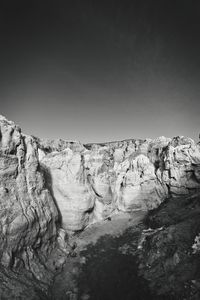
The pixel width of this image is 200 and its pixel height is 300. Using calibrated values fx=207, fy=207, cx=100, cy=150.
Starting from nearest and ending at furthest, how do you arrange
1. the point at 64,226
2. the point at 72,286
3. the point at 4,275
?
the point at 4,275 < the point at 72,286 < the point at 64,226

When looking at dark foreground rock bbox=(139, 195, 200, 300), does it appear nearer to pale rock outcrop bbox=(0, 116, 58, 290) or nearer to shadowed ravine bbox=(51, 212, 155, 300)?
shadowed ravine bbox=(51, 212, 155, 300)

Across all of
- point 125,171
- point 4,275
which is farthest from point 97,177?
point 4,275

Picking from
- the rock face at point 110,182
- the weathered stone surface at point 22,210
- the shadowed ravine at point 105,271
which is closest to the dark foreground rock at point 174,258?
the shadowed ravine at point 105,271

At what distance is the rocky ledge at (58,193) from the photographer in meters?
12.8

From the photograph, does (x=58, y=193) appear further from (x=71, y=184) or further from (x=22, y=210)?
(x=22, y=210)

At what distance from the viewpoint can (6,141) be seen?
14609mm

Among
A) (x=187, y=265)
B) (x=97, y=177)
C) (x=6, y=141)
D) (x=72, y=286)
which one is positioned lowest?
(x=72, y=286)

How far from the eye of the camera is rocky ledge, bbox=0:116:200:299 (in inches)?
505

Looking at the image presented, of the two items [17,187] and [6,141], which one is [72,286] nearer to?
[17,187]

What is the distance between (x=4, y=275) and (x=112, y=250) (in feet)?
27.3

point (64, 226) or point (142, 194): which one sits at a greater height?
point (142, 194)

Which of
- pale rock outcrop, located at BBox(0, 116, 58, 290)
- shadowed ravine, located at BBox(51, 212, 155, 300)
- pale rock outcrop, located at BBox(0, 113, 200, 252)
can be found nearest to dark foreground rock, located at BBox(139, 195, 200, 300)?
shadowed ravine, located at BBox(51, 212, 155, 300)

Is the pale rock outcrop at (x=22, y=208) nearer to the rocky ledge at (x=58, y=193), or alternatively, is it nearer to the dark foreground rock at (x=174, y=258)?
the rocky ledge at (x=58, y=193)

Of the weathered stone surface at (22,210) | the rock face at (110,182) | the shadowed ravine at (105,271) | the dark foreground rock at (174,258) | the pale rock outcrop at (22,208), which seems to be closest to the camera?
the dark foreground rock at (174,258)
